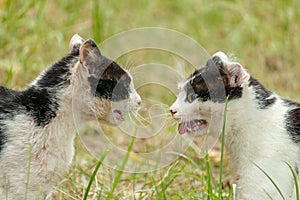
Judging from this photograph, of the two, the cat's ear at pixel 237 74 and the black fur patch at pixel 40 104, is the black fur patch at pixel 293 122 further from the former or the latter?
the black fur patch at pixel 40 104

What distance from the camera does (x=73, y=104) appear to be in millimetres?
4508

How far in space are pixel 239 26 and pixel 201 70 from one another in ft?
13.1

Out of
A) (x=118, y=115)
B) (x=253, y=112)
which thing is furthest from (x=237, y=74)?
(x=118, y=115)

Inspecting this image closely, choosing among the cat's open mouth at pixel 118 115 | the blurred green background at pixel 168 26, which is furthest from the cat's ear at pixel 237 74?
the blurred green background at pixel 168 26

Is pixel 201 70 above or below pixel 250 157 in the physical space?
above

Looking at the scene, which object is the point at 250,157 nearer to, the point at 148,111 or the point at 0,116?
the point at 148,111

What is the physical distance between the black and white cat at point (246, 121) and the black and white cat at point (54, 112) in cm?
37

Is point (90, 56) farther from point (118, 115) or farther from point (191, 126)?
point (191, 126)

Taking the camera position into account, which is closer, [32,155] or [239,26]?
[32,155]

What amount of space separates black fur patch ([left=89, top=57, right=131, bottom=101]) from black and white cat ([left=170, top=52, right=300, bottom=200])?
1.09 ft

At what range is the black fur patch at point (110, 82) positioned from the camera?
178 inches

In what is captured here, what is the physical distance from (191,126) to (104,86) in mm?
607

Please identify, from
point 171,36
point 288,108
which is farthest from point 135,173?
point 171,36

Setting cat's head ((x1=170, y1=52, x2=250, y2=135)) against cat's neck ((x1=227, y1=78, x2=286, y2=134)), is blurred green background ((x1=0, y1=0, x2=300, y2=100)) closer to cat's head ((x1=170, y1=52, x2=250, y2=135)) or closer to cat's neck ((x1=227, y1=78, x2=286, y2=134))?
cat's head ((x1=170, y1=52, x2=250, y2=135))
